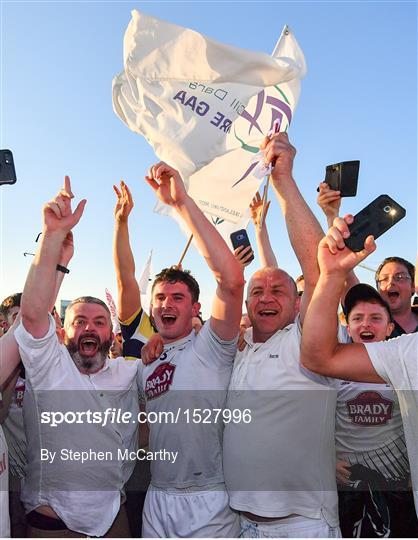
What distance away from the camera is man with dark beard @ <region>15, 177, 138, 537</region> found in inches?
104

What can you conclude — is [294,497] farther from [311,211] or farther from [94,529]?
[311,211]

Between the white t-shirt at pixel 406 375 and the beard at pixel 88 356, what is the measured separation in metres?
1.54

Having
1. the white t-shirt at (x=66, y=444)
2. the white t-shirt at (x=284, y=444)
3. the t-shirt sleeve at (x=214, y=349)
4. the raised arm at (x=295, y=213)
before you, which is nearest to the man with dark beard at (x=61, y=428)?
the white t-shirt at (x=66, y=444)

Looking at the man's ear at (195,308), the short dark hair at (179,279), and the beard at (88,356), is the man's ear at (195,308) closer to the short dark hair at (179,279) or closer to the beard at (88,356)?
the short dark hair at (179,279)

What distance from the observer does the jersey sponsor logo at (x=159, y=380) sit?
2857mm

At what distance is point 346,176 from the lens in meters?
2.67

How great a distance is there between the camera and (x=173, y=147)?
4.56 meters

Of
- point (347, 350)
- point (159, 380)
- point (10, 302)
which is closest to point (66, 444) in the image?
point (159, 380)

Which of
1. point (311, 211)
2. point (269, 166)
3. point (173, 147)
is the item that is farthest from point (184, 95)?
point (311, 211)

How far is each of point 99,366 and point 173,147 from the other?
7.43 feet

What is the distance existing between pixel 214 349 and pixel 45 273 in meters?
0.97

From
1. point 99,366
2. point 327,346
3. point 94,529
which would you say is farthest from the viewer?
point 99,366

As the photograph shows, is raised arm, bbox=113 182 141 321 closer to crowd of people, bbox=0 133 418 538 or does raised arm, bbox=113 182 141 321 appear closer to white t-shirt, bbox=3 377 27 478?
crowd of people, bbox=0 133 418 538

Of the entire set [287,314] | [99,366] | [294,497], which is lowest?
[294,497]
